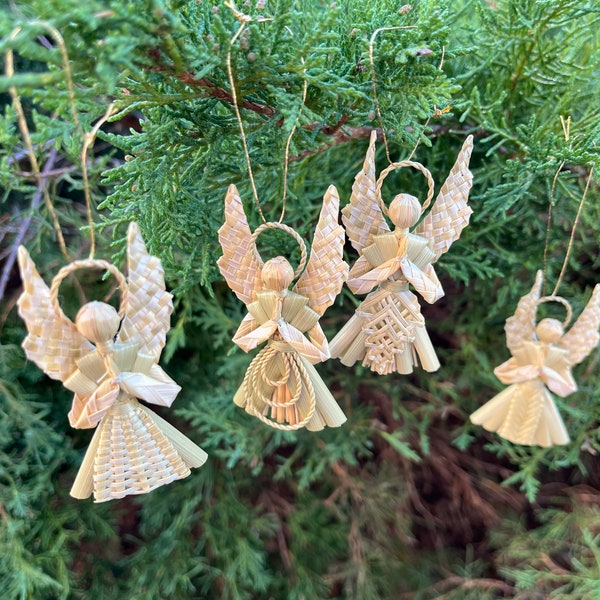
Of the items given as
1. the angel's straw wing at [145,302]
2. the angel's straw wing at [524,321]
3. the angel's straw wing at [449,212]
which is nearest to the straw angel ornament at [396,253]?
the angel's straw wing at [449,212]

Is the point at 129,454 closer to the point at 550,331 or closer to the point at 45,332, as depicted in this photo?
the point at 45,332

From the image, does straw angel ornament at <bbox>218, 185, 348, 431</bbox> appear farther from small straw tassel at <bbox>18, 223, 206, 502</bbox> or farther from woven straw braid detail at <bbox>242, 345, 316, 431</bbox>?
small straw tassel at <bbox>18, 223, 206, 502</bbox>

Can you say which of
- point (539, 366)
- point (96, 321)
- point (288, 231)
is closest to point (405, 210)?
point (288, 231)

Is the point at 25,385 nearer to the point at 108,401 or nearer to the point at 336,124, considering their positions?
the point at 108,401

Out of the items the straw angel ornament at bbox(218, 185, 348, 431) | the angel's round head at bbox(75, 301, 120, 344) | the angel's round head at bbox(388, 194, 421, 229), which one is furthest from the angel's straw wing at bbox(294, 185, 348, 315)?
the angel's round head at bbox(75, 301, 120, 344)

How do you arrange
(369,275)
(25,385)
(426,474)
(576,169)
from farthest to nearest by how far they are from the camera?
(426,474)
(25,385)
(576,169)
(369,275)

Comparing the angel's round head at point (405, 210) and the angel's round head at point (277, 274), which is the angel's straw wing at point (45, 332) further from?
the angel's round head at point (405, 210)

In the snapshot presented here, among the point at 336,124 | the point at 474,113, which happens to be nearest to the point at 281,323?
the point at 336,124

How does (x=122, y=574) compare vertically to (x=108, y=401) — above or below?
below
